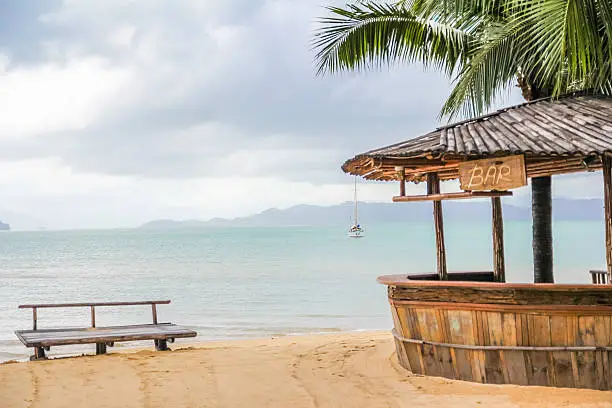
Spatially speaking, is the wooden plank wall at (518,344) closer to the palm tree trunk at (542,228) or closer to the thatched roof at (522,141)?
the thatched roof at (522,141)

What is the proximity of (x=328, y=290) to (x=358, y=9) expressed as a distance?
87.4 feet

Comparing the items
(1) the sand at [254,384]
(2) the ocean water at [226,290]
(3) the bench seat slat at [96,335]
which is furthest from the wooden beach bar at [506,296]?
(2) the ocean water at [226,290]

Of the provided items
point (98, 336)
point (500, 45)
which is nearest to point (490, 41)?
point (500, 45)

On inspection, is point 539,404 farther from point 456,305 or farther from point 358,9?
point 358,9

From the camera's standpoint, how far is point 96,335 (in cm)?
1345

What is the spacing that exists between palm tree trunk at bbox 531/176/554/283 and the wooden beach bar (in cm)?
204

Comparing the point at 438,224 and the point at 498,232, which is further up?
the point at 438,224

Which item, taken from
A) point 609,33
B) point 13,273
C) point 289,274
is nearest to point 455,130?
point 609,33

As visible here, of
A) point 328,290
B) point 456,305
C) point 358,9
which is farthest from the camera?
point 328,290

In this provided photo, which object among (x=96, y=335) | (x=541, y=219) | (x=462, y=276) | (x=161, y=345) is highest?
(x=541, y=219)

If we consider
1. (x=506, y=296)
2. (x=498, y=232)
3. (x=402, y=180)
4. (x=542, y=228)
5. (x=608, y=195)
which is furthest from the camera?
(x=542, y=228)

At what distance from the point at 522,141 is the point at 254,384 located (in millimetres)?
4353

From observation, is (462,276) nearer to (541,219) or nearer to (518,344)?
(541,219)

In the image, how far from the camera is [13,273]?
57.5 metres
